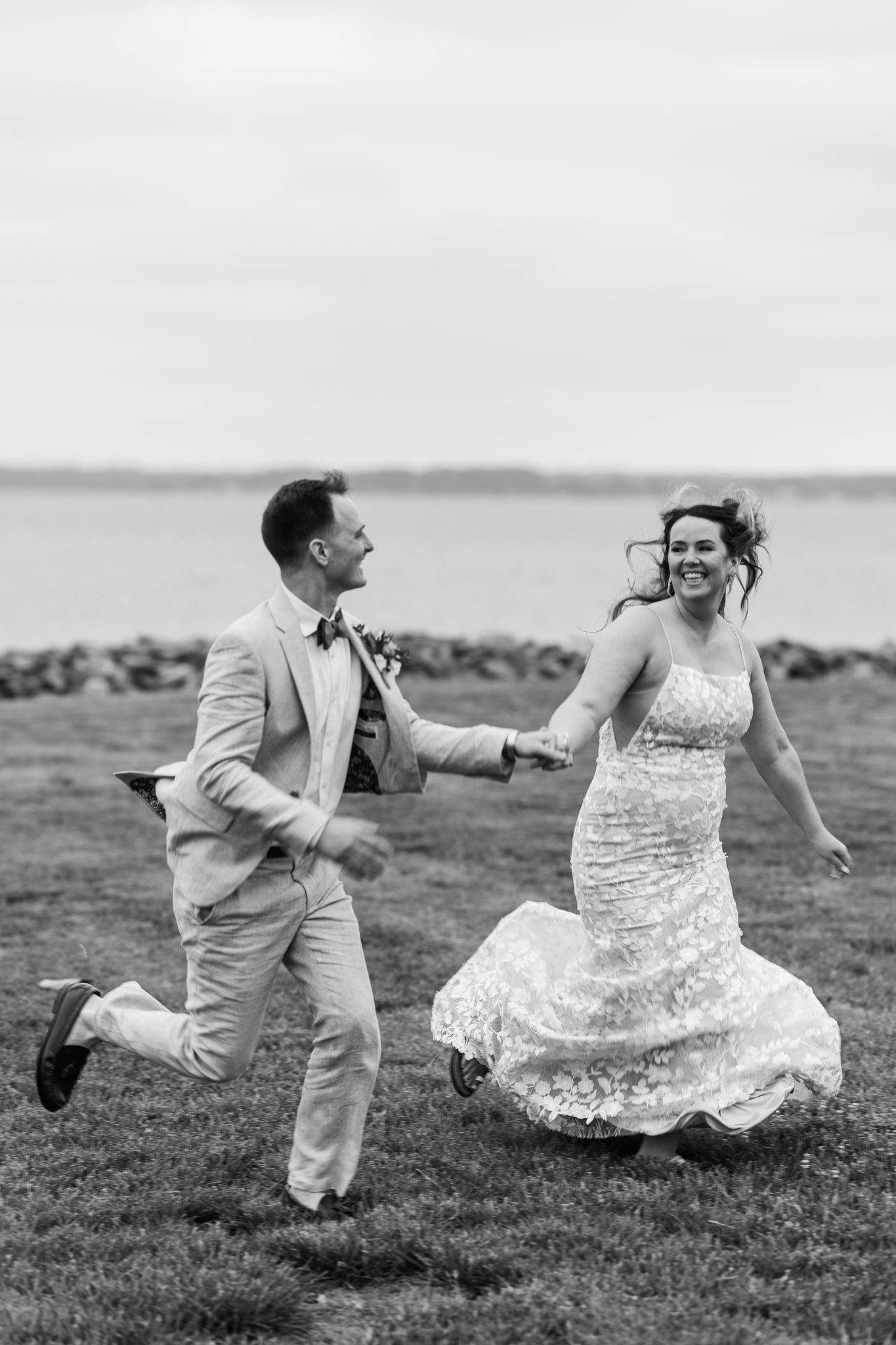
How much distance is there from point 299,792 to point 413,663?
18.7 m

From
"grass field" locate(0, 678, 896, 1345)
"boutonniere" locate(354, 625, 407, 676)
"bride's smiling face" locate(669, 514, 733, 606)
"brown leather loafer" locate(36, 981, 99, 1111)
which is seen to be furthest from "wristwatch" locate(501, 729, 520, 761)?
"brown leather loafer" locate(36, 981, 99, 1111)

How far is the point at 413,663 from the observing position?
2366 centimetres

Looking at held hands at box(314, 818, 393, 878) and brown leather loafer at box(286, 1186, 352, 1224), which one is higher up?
held hands at box(314, 818, 393, 878)

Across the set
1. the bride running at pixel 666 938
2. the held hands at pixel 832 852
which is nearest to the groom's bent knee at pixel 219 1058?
the bride running at pixel 666 938

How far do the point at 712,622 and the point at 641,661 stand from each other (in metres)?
0.42

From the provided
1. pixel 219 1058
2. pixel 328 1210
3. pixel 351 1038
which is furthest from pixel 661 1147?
pixel 219 1058

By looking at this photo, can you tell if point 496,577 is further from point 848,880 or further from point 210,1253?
point 210,1253

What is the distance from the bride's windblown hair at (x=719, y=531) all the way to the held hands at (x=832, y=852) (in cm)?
93

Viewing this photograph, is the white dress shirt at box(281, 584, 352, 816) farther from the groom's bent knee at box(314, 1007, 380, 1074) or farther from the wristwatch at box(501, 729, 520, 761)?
the groom's bent knee at box(314, 1007, 380, 1074)

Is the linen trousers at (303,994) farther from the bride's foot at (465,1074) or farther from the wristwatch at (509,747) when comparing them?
the bride's foot at (465,1074)

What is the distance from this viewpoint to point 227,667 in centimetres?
486

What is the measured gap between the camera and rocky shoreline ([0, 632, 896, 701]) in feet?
71.9

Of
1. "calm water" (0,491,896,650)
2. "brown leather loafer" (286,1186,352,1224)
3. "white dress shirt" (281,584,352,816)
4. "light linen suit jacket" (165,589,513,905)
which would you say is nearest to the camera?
"light linen suit jacket" (165,589,513,905)

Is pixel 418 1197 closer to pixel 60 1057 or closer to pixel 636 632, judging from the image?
pixel 60 1057
